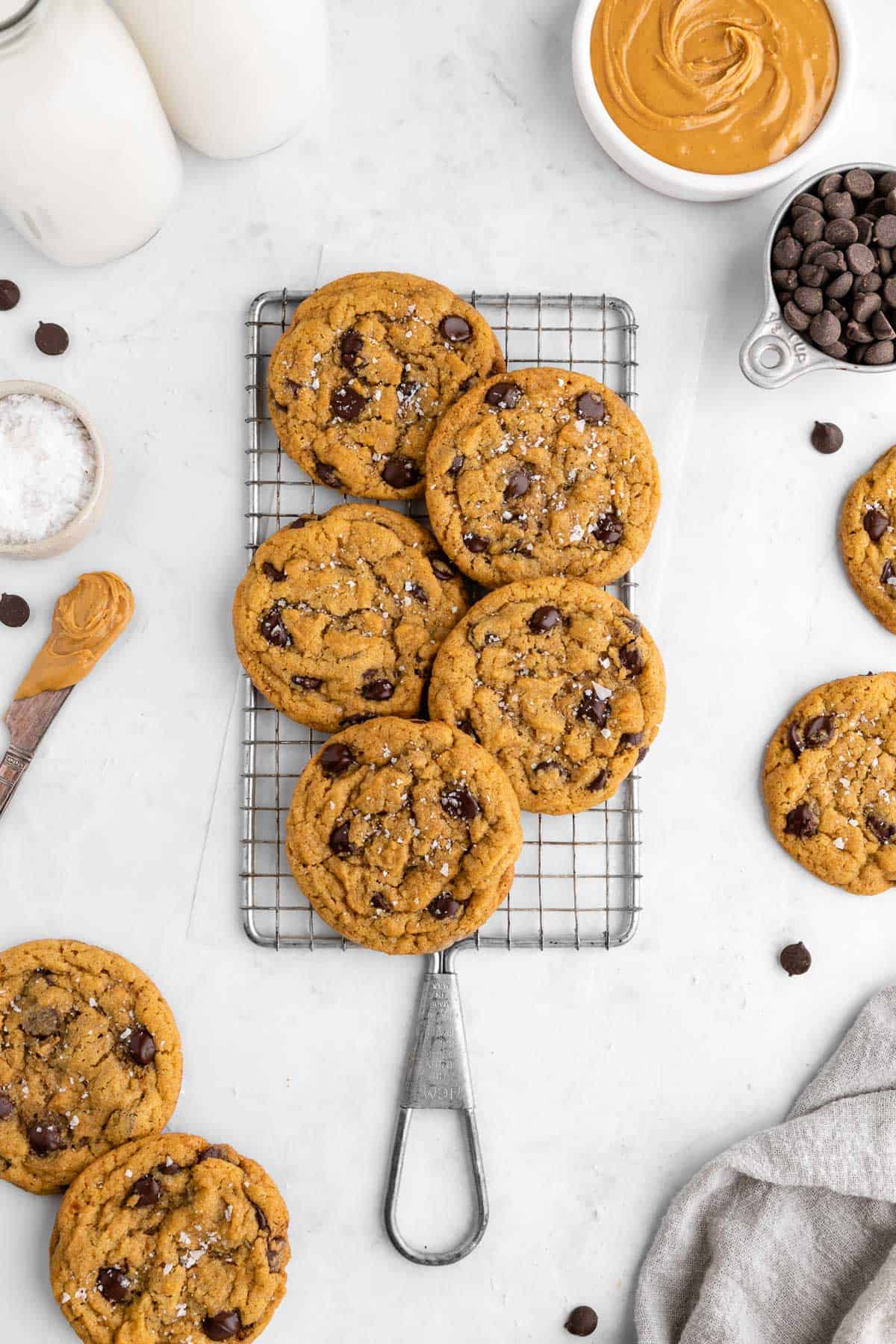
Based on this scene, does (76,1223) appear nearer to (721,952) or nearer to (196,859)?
(196,859)

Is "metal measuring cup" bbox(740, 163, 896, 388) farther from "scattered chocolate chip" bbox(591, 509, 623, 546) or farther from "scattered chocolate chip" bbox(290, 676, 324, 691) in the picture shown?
"scattered chocolate chip" bbox(290, 676, 324, 691)

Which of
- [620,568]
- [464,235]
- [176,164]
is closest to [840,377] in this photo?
[620,568]

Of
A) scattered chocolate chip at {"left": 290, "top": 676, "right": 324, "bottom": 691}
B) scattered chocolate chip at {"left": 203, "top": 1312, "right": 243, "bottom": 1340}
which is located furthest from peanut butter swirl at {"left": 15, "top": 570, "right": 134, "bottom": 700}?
scattered chocolate chip at {"left": 203, "top": 1312, "right": 243, "bottom": 1340}

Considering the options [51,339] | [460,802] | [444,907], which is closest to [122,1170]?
[444,907]

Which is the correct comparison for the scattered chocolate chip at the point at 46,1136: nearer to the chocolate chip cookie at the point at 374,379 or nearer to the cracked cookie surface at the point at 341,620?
the cracked cookie surface at the point at 341,620

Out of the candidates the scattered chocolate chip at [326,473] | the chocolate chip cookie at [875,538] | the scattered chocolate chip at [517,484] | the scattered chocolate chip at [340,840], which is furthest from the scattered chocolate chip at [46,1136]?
the chocolate chip cookie at [875,538]

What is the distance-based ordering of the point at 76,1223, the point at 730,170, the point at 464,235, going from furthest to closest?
the point at 464,235, the point at 730,170, the point at 76,1223

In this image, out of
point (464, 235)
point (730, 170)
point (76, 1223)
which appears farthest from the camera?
point (464, 235)
